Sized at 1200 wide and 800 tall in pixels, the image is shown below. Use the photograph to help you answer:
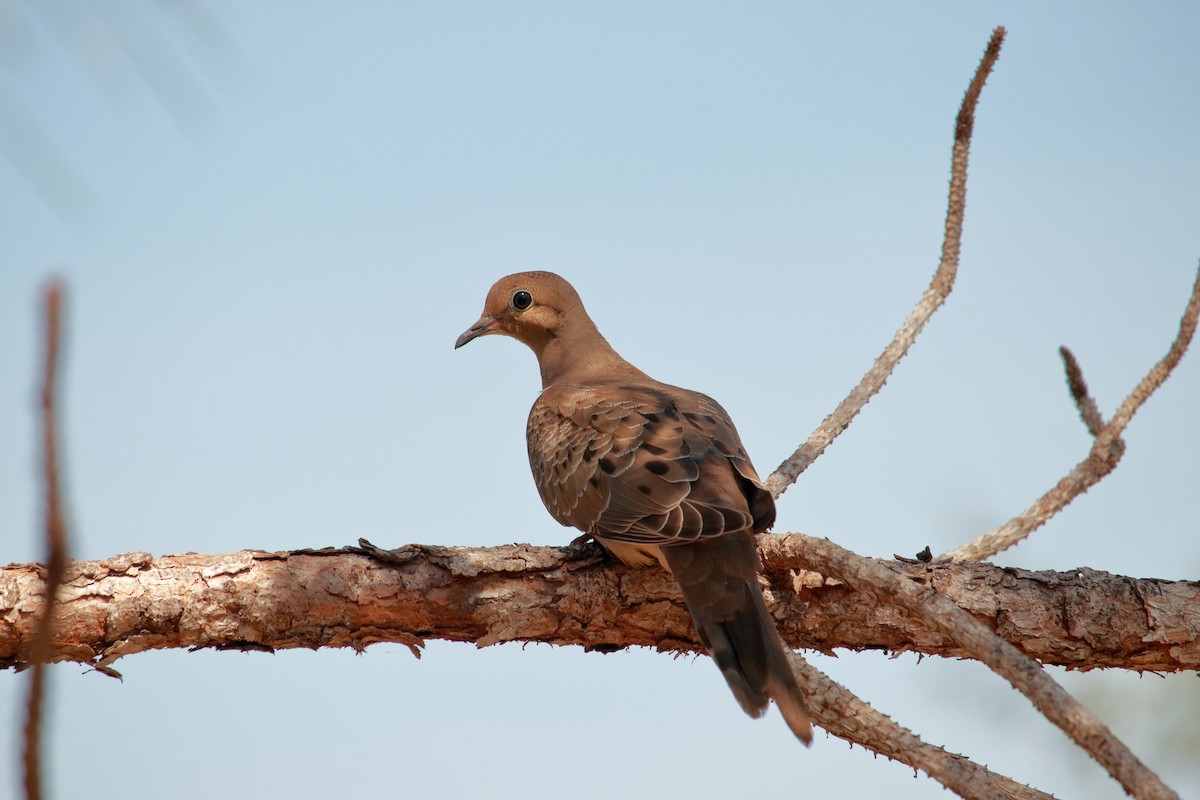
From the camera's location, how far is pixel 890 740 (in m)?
3.06

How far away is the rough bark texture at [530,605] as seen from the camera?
3572mm

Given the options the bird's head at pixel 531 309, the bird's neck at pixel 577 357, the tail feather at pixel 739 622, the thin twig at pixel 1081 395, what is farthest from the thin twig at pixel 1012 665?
the bird's head at pixel 531 309

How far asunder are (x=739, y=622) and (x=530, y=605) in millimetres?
723

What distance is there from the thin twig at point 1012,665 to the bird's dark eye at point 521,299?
2.83 m

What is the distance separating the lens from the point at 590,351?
569 centimetres

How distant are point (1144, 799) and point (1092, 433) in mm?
1874

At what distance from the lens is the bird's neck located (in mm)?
5562

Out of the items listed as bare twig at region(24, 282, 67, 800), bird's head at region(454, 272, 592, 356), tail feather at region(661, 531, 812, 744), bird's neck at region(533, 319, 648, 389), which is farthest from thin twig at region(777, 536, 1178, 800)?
bird's head at region(454, 272, 592, 356)

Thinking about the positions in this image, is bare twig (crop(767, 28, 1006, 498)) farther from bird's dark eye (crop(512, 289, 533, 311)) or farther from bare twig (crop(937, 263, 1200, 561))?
bird's dark eye (crop(512, 289, 533, 311))

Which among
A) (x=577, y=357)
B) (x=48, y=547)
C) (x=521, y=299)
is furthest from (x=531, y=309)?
(x=48, y=547)

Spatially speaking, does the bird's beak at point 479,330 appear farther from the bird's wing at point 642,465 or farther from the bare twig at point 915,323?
the bare twig at point 915,323

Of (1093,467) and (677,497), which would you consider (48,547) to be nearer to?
(677,497)

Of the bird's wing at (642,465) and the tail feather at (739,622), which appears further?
the bird's wing at (642,465)

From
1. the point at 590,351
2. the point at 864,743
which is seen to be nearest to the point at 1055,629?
the point at 864,743
